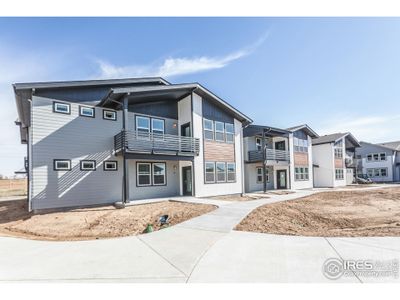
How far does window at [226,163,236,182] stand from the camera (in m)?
18.0

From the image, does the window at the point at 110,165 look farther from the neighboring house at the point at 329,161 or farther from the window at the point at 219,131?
the neighboring house at the point at 329,161

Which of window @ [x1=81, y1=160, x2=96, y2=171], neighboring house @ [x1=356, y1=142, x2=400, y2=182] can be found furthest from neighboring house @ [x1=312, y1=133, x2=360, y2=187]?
window @ [x1=81, y1=160, x2=96, y2=171]

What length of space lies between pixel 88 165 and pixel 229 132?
10.2 m

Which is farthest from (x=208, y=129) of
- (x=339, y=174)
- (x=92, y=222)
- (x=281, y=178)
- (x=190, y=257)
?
(x=339, y=174)

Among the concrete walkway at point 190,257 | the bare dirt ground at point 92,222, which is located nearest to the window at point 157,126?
the bare dirt ground at point 92,222

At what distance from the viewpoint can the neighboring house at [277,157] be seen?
21312mm

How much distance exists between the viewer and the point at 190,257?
16.5ft

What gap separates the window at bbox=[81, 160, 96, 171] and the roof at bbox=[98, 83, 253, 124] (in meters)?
3.48

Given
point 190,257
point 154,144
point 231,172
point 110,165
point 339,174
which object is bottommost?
point 190,257

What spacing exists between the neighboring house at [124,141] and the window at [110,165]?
0.06m

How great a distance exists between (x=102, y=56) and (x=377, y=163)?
4394 centimetres

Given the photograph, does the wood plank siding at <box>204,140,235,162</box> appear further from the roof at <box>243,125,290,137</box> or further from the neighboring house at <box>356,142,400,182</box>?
the neighboring house at <box>356,142,400,182</box>

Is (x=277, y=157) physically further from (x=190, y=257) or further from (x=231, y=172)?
(x=190, y=257)
